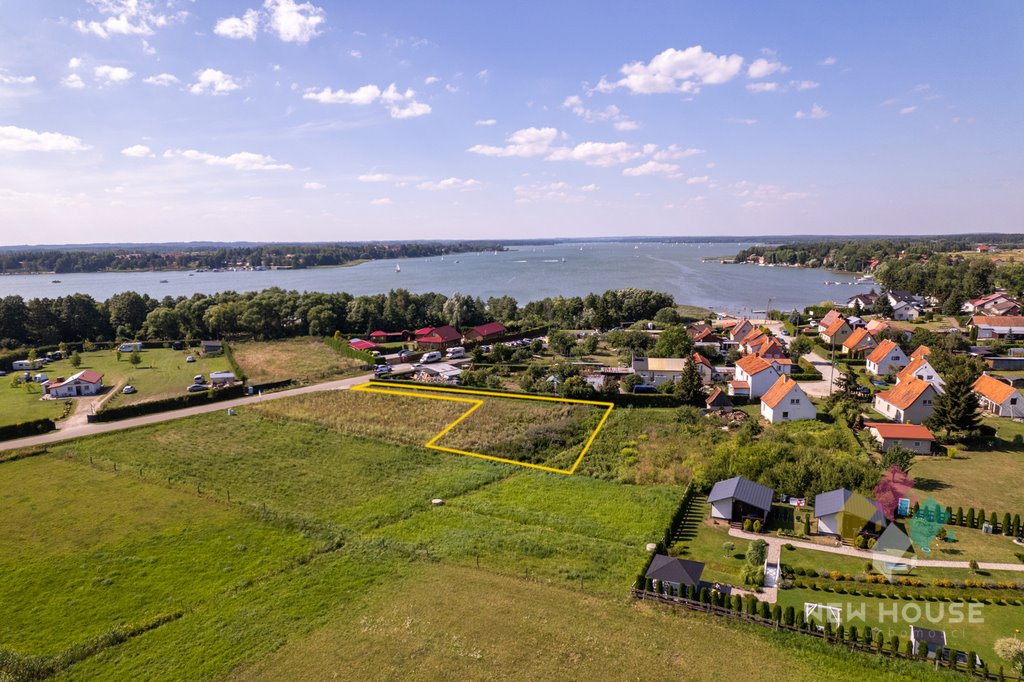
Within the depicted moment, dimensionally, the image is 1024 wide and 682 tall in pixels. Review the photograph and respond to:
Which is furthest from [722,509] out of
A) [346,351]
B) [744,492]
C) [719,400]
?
[346,351]

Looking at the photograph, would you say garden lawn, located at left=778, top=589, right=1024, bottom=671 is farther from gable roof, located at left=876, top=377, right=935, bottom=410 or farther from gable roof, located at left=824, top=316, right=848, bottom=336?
gable roof, located at left=824, top=316, right=848, bottom=336

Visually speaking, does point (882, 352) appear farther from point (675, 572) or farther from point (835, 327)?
point (675, 572)

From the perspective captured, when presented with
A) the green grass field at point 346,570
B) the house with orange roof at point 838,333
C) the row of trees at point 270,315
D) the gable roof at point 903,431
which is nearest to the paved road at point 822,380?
the house with orange roof at point 838,333

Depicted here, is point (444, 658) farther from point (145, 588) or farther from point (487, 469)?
point (487, 469)

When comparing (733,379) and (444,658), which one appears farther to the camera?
(733,379)

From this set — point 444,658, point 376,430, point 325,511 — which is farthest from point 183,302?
point 444,658

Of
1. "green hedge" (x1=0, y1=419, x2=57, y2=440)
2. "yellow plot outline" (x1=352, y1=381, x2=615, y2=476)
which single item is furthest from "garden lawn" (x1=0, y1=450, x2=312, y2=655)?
"yellow plot outline" (x1=352, y1=381, x2=615, y2=476)
